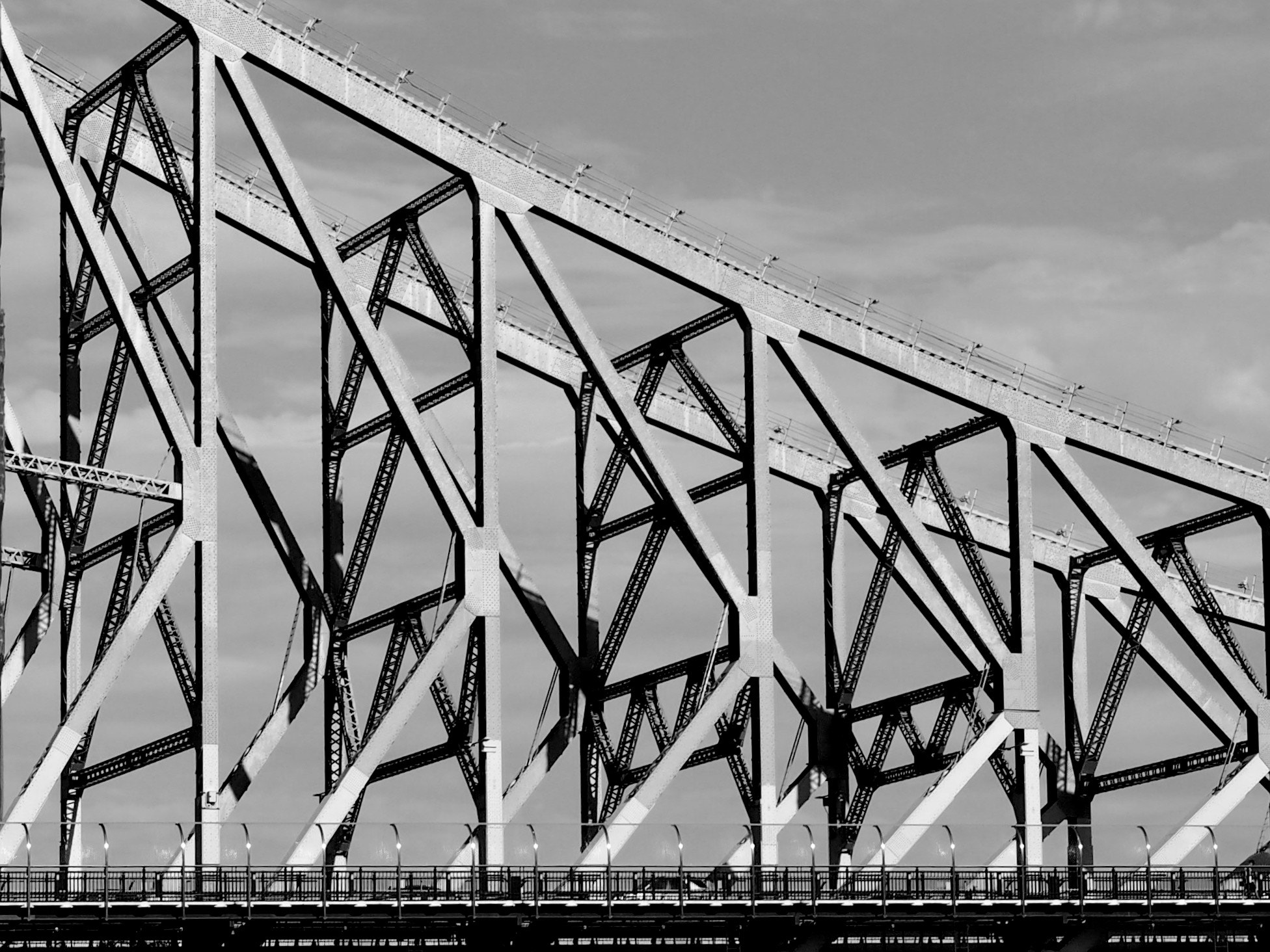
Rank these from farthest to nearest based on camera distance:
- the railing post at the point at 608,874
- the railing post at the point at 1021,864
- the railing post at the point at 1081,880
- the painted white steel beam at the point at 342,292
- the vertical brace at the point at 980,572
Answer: the vertical brace at the point at 980,572, the railing post at the point at 1021,864, the railing post at the point at 1081,880, the painted white steel beam at the point at 342,292, the railing post at the point at 608,874

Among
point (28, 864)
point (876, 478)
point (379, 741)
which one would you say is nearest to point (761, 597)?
point (876, 478)

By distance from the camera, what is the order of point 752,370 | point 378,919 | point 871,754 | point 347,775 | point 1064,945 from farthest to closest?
1. point 871,754
2. point 752,370
3. point 1064,945
4. point 347,775
5. point 378,919

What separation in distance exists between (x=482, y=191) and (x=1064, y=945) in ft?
97.0

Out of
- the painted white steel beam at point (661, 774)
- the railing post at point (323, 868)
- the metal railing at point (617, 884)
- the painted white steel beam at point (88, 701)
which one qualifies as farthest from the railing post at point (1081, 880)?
the painted white steel beam at point (88, 701)

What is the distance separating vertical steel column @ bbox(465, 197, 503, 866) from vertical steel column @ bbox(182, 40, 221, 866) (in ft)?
26.4

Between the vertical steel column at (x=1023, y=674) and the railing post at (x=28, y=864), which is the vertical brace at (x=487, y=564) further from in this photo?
the vertical steel column at (x=1023, y=674)

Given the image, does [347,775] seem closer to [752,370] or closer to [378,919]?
[378,919]

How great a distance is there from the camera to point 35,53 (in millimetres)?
97438

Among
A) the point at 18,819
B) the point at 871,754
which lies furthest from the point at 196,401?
the point at 871,754

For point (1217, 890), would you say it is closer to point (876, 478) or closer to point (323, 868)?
point (876, 478)

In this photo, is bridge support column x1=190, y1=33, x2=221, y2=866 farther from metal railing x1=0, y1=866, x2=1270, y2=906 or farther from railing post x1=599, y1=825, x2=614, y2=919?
railing post x1=599, y1=825, x2=614, y2=919

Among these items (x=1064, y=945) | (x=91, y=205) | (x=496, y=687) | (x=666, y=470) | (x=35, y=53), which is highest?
(x=35, y=53)

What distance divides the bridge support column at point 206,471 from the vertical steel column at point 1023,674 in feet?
95.4

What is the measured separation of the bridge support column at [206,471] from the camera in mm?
85125
